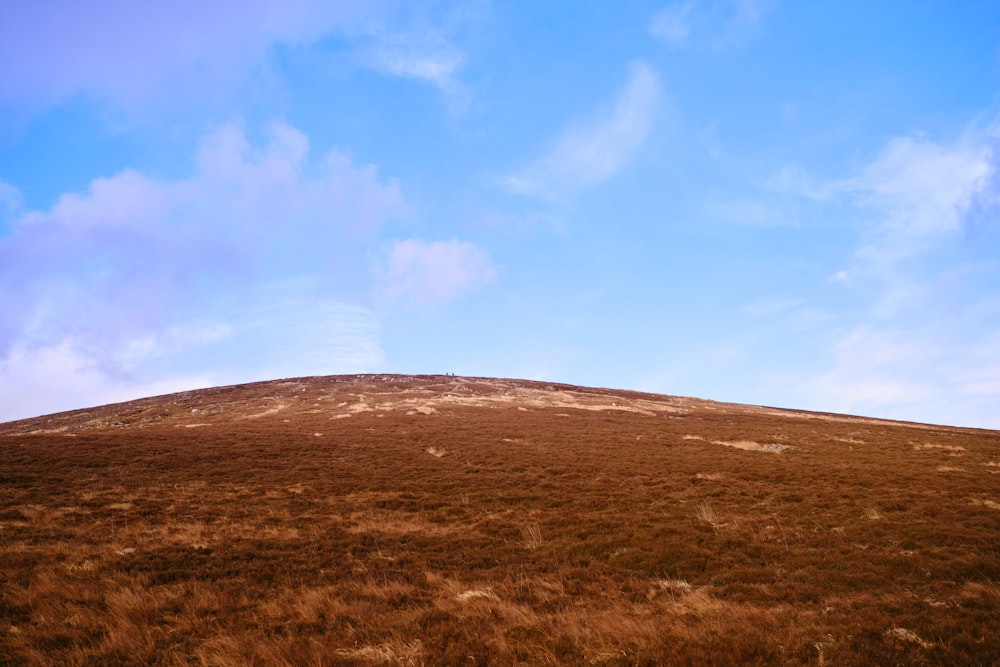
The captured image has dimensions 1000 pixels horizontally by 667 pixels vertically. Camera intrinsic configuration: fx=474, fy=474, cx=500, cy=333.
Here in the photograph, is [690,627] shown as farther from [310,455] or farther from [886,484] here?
[310,455]

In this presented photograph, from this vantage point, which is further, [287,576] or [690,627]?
[287,576]

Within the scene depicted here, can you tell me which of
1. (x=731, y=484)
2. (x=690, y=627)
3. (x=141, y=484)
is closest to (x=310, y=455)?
(x=141, y=484)

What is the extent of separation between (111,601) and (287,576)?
10.7 feet

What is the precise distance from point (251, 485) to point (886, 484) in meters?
27.2

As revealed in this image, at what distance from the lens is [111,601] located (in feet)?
30.6

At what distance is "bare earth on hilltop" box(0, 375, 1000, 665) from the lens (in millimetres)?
7555

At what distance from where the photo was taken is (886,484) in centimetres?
1973

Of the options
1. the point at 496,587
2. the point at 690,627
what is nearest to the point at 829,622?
the point at 690,627

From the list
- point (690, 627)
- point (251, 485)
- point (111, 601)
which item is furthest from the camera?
point (251, 485)

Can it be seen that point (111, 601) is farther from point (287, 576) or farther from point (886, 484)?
point (886, 484)

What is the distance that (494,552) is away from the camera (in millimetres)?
13219

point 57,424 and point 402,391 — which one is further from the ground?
point 402,391

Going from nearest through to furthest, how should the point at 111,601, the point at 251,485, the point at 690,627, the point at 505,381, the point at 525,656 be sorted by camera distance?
1. the point at 525,656
2. the point at 690,627
3. the point at 111,601
4. the point at 251,485
5. the point at 505,381

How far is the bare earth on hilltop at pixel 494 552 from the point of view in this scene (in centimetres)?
755
